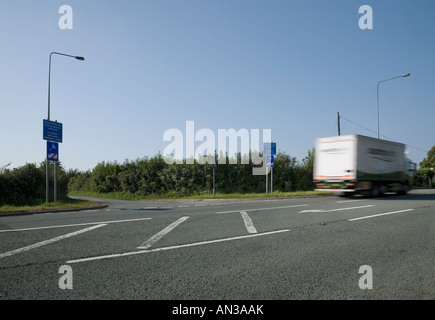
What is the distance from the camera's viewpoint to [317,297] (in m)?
3.25

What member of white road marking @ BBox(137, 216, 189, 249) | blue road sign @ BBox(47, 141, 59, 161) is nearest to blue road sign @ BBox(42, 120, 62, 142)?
blue road sign @ BBox(47, 141, 59, 161)

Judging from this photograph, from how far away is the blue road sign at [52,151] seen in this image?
52.1 feet

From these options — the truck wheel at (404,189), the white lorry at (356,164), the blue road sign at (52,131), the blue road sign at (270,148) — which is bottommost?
the truck wheel at (404,189)

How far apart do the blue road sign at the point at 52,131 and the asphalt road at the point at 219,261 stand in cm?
959

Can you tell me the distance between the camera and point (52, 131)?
16.2 metres

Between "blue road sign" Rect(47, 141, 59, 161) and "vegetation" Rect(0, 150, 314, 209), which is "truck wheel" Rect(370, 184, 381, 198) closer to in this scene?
"vegetation" Rect(0, 150, 314, 209)

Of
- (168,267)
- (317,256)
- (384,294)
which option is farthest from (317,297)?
(168,267)

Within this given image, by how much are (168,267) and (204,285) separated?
0.88 m

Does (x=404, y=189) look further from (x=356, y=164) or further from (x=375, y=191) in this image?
(x=356, y=164)

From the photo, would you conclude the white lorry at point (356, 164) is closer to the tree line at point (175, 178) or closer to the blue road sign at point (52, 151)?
the tree line at point (175, 178)

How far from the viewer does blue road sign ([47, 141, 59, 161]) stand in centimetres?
1587

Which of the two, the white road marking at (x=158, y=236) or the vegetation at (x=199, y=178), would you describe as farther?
the vegetation at (x=199, y=178)

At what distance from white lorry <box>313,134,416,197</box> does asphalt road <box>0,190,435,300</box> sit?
8711 mm

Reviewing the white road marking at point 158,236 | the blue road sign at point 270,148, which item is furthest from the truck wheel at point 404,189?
the white road marking at point 158,236
